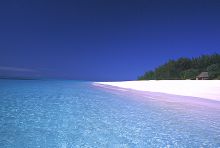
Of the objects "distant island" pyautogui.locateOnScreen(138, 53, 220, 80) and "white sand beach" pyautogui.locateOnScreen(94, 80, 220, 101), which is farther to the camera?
"distant island" pyautogui.locateOnScreen(138, 53, 220, 80)

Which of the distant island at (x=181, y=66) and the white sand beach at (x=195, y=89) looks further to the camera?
the distant island at (x=181, y=66)

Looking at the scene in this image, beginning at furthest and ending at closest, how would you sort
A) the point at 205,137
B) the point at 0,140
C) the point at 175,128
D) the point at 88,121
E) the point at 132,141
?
the point at 88,121 → the point at 175,128 → the point at 205,137 → the point at 132,141 → the point at 0,140

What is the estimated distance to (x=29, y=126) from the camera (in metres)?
5.55

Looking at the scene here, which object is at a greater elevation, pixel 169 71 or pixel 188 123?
pixel 169 71

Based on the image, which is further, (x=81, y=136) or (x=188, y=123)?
(x=188, y=123)

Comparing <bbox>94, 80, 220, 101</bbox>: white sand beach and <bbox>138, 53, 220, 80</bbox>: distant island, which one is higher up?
<bbox>138, 53, 220, 80</bbox>: distant island

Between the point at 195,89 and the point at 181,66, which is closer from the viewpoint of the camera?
the point at 195,89

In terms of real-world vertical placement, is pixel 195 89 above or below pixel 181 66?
below

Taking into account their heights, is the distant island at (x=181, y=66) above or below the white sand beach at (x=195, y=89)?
above

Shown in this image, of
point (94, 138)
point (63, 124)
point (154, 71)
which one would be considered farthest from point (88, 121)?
point (154, 71)

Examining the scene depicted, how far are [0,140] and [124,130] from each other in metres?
2.38

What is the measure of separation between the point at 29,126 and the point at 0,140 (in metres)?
1.31

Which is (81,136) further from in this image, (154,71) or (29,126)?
(154,71)

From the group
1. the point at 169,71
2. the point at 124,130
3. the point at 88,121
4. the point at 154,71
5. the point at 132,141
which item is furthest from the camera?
the point at 154,71
